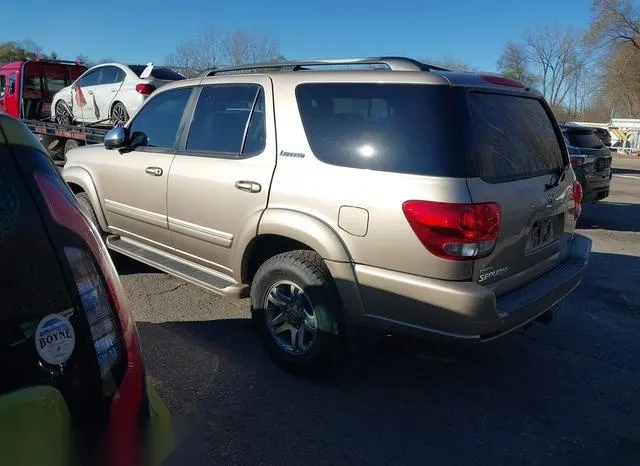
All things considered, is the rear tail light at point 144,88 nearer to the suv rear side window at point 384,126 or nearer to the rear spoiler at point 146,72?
the rear spoiler at point 146,72

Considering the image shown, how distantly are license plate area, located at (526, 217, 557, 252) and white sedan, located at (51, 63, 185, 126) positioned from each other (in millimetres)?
8126

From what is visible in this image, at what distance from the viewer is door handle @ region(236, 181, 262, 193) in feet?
11.6

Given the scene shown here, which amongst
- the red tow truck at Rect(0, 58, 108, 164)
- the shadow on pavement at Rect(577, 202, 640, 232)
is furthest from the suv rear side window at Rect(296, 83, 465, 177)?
the red tow truck at Rect(0, 58, 108, 164)

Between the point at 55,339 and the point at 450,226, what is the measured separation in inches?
78.5

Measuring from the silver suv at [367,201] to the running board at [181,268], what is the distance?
0.06ft

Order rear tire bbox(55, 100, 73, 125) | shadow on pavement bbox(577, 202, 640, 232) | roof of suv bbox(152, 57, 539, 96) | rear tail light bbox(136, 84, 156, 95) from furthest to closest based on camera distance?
rear tire bbox(55, 100, 73, 125) → rear tail light bbox(136, 84, 156, 95) → shadow on pavement bbox(577, 202, 640, 232) → roof of suv bbox(152, 57, 539, 96)

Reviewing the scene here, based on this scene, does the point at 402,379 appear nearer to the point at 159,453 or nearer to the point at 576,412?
the point at 576,412

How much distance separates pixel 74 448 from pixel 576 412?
9.59ft

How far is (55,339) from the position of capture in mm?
1299

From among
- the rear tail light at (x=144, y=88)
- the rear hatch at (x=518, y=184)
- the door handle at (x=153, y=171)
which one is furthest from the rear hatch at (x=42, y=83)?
the rear hatch at (x=518, y=184)

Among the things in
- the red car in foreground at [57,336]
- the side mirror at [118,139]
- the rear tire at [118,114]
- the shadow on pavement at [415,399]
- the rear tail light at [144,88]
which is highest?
the rear tail light at [144,88]

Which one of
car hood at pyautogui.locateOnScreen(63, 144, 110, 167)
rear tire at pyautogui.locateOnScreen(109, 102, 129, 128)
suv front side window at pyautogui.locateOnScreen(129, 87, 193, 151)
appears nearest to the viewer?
suv front side window at pyautogui.locateOnScreen(129, 87, 193, 151)

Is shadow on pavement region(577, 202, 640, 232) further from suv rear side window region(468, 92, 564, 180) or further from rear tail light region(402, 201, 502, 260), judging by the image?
rear tail light region(402, 201, 502, 260)

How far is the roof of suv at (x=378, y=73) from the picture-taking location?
10.0 ft
